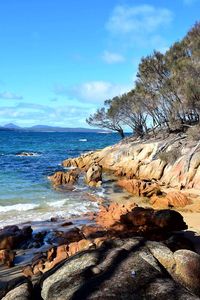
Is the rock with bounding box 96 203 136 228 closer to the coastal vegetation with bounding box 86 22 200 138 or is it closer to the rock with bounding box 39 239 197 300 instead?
the rock with bounding box 39 239 197 300

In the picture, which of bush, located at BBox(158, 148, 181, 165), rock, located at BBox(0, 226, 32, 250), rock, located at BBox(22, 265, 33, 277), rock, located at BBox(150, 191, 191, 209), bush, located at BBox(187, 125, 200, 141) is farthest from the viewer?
bush, located at BBox(187, 125, 200, 141)

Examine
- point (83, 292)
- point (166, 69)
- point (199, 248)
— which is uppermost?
point (166, 69)

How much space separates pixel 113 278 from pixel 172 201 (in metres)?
14.1

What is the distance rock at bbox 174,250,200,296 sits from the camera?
22.7 feet

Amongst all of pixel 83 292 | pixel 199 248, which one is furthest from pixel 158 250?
pixel 199 248

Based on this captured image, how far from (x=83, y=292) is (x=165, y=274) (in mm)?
1545

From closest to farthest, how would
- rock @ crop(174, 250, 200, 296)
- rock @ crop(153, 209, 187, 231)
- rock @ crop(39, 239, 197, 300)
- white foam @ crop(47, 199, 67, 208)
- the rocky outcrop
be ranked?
rock @ crop(39, 239, 197, 300), rock @ crop(174, 250, 200, 296), rock @ crop(153, 209, 187, 231), white foam @ crop(47, 199, 67, 208), the rocky outcrop

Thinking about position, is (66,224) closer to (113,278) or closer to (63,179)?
(113,278)

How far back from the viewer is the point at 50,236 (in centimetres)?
1480

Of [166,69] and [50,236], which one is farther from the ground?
[166,69]

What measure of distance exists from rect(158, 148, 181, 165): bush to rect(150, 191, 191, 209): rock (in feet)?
28.9

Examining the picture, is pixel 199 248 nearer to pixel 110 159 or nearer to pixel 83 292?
pixel 83 292

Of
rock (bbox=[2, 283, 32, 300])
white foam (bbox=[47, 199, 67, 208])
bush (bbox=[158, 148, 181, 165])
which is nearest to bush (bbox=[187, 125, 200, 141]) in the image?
bush (bbox=[158, 148, 181, 165])

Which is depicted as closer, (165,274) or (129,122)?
(165,274)
